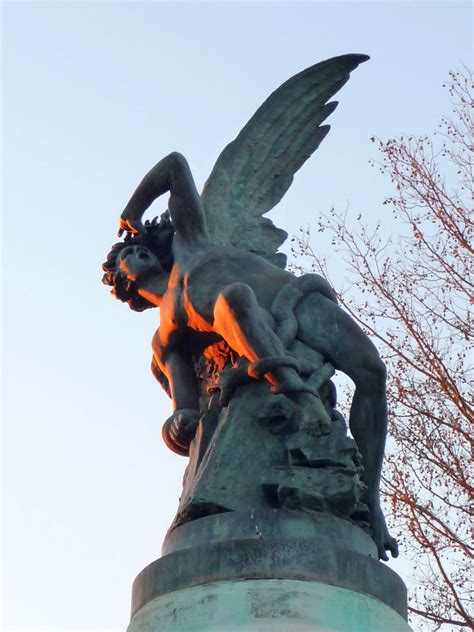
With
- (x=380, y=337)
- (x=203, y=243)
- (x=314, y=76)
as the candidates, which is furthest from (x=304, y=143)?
(x=380, y=337)

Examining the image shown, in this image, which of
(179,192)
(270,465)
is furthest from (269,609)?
(179,192)

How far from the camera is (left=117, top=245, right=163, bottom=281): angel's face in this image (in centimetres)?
→ 720

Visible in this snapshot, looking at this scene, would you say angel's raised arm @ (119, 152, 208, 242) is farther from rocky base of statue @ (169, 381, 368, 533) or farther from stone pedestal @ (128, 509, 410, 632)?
stone pedestal @ (128, 509, 410, 632)

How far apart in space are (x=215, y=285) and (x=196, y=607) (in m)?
1.82

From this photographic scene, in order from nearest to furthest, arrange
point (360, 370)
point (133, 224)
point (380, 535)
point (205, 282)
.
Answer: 1. point (380, 535)
2. point (360, 370)
3. point (205, 282)
4. point (133, 224)

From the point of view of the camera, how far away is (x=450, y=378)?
10.1 meters

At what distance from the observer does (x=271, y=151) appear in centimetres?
800

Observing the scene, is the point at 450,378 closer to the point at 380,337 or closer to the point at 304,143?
the point at 380,337

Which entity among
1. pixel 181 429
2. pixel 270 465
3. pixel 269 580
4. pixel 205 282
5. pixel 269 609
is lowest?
pixel 269 609

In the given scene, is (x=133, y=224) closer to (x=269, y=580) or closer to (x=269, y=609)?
(x=269, y=580)

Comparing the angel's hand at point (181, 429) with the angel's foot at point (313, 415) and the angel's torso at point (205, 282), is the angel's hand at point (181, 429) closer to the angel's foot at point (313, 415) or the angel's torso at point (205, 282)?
the angel's torso at point (205, 282)

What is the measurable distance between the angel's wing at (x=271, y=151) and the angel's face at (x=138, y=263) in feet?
1.85

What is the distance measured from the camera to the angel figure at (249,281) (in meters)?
6.28

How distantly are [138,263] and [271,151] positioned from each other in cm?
130
